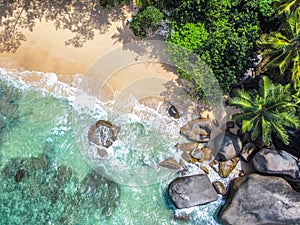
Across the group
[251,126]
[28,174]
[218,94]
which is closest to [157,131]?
[218,94]

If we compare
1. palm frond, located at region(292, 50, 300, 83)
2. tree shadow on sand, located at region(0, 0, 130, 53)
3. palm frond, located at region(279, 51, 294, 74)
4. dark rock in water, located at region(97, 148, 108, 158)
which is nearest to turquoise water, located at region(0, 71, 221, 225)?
dark rock in water, located at region(97, 148, 108, 158)

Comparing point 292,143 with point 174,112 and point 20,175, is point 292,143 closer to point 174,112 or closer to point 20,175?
point 174,112

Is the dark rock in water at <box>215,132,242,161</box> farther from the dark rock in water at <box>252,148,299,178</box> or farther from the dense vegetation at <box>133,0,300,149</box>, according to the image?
the dense vegetation at <box>133,0,300,149</box>

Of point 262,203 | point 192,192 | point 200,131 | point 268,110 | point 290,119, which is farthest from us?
point 200,131

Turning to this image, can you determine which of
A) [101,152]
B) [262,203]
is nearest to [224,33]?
[262,203]

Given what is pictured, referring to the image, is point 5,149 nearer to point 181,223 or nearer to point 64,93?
point 64,93

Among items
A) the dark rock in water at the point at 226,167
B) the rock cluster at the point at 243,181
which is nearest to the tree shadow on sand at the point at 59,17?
the rock cluster at the point at 243,181
